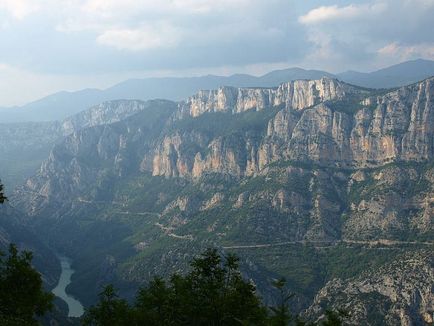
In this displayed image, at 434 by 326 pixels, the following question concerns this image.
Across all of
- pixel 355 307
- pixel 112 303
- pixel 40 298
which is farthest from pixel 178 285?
pixel 355 307

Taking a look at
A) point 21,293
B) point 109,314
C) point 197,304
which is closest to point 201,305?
point 197,304

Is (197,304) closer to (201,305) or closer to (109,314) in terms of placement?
(201,305)

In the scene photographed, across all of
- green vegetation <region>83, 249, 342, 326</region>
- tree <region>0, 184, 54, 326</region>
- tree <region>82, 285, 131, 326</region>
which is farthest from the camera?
tree <region>82, 285, 131, 326</region>

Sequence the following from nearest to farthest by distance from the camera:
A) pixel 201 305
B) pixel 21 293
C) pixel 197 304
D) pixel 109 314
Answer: pixel 21 293 < pixel 201 305 < pixel 197 304 < pixel 109 314

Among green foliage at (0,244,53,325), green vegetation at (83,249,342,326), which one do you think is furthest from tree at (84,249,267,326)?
green foliage at (0,244,53,325)

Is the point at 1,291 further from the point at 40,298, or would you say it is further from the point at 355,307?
the point at 355,307

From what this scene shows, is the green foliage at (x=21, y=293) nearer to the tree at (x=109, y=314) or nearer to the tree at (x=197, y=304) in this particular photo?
the tree at (x=109, y=314)

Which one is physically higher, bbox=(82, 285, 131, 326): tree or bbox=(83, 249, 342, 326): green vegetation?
bbox=(83, 249, 342, 326): green vegetation

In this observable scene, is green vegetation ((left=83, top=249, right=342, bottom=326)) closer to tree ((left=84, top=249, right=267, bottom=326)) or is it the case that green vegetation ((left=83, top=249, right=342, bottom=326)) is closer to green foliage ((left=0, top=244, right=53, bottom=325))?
tree ((left=84, top=249, right=267, bottom=326))

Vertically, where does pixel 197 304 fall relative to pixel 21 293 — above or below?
Result: below
